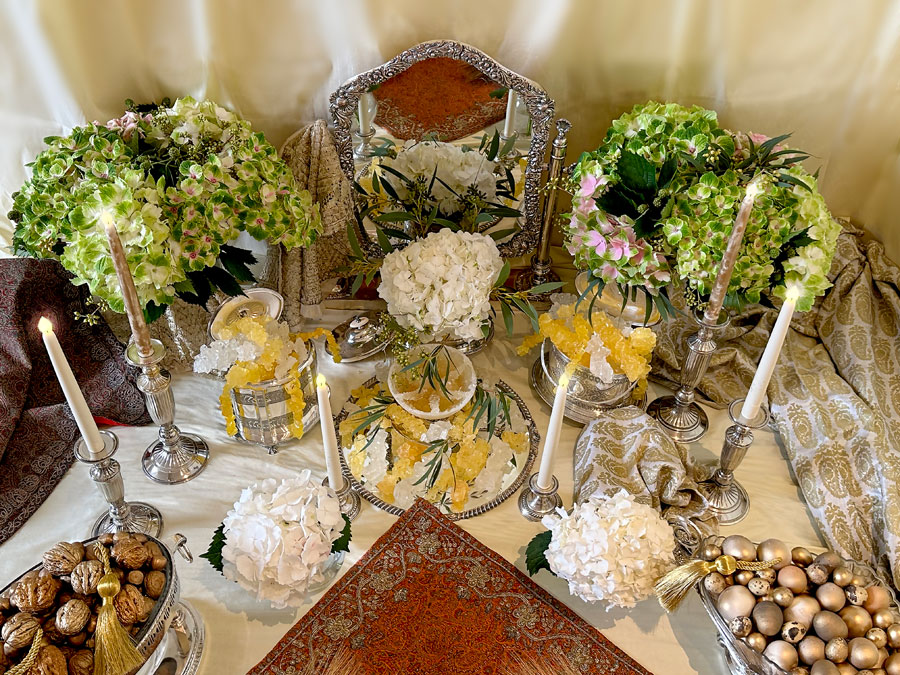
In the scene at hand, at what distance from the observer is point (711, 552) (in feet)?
3.33

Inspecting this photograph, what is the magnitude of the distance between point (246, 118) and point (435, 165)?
37 cm

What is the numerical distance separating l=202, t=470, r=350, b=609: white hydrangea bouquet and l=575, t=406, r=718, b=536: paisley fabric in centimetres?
41

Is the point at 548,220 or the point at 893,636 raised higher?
the point at 548,220

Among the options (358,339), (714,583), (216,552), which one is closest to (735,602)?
(714,583)

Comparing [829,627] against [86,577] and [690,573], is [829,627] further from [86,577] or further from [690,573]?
[86,577]

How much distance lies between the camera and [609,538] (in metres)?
1.00

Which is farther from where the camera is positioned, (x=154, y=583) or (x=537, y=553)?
(x=537, y=553)

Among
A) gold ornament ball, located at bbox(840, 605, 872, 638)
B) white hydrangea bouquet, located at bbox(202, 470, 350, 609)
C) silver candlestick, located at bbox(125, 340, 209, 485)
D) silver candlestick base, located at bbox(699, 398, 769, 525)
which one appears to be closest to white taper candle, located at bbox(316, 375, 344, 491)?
white hydrangea bouquet, located at bbox(202, 470, 350, 609)

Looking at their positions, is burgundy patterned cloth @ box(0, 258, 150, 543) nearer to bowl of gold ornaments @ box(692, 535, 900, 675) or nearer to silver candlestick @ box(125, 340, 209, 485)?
silver candlestick @ box(125, 340, 209, 485)

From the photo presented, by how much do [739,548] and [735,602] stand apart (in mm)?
75

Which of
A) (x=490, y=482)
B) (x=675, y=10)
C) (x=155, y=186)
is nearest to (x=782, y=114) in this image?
(x=675, y=10)

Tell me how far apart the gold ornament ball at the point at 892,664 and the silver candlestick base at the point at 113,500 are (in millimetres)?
1008

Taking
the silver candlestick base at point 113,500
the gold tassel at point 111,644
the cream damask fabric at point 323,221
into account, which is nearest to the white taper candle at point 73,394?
the silver candlestick base at point 113,500

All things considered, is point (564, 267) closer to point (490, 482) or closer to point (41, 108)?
point (490, 482)
